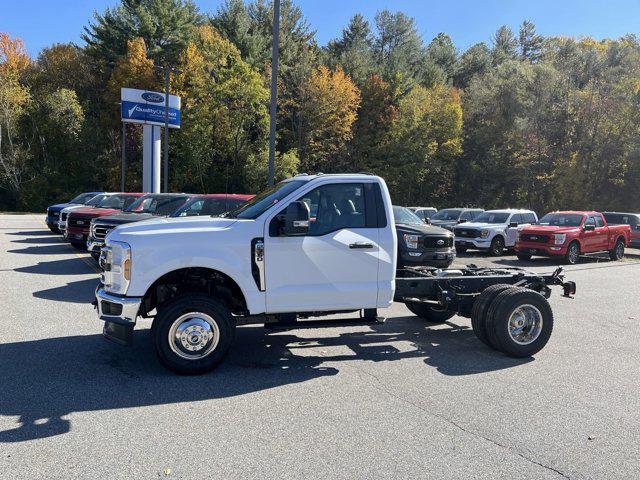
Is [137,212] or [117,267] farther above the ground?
[137,212]

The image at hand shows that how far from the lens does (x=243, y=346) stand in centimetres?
711

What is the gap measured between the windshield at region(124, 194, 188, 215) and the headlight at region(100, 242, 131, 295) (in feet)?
27.6

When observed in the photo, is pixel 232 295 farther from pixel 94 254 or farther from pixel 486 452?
pixel 94 254

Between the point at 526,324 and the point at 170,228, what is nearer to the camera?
the point at 170,228

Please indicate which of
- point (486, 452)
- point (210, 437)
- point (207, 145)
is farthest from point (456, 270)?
point (207, 145)

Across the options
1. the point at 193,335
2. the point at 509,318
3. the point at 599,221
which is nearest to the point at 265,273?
the point at 193,335

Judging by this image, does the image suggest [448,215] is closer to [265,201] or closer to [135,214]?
[135,214]

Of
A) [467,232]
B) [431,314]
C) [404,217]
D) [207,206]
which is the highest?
[207,206]

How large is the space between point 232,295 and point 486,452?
3.30 meters

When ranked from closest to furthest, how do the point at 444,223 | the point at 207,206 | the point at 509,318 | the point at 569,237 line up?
1. the point at 509,318
2. the point at 207,206
3. the point at 569,237
4. the point at 444,223

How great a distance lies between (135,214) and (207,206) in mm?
2602

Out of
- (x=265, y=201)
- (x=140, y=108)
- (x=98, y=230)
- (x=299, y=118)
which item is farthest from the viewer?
(x=299, y=118)

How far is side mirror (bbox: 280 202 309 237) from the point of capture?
5.73m

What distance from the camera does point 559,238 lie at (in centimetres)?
1814
